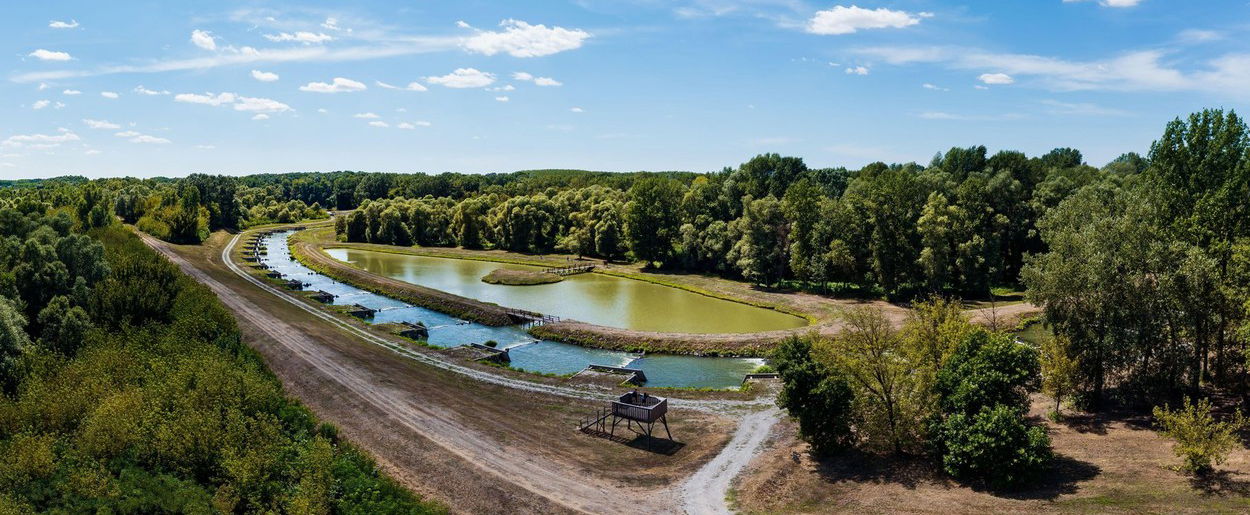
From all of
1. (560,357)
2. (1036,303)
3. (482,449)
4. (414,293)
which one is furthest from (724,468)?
(414,293)

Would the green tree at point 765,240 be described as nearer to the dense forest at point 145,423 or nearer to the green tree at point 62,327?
the dense forest at point 145,423

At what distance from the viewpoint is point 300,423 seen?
28359 millimetres

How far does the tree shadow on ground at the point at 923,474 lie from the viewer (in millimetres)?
22062

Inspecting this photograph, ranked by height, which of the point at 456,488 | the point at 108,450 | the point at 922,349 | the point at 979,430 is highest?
the point at 922,349

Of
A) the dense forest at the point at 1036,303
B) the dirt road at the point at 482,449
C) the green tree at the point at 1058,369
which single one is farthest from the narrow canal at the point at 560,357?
the green tree at the point at 1058,369

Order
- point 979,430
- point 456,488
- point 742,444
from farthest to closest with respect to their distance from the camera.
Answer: point 742,444, point 456,488, point 979,430

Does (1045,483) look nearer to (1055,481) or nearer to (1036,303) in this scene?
(1055,481)

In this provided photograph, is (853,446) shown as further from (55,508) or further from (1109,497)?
(55,508)

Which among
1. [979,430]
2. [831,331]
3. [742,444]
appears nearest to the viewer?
[979,430]

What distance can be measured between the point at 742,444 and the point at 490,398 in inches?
575

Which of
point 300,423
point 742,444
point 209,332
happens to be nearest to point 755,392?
point 742,444

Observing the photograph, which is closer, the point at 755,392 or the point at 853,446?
the point at 853,446

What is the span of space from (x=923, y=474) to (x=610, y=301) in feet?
160

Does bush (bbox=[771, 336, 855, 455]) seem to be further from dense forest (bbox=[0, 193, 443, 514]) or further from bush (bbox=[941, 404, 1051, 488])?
dense forest (bbox=[0, 193, 443, 514])
